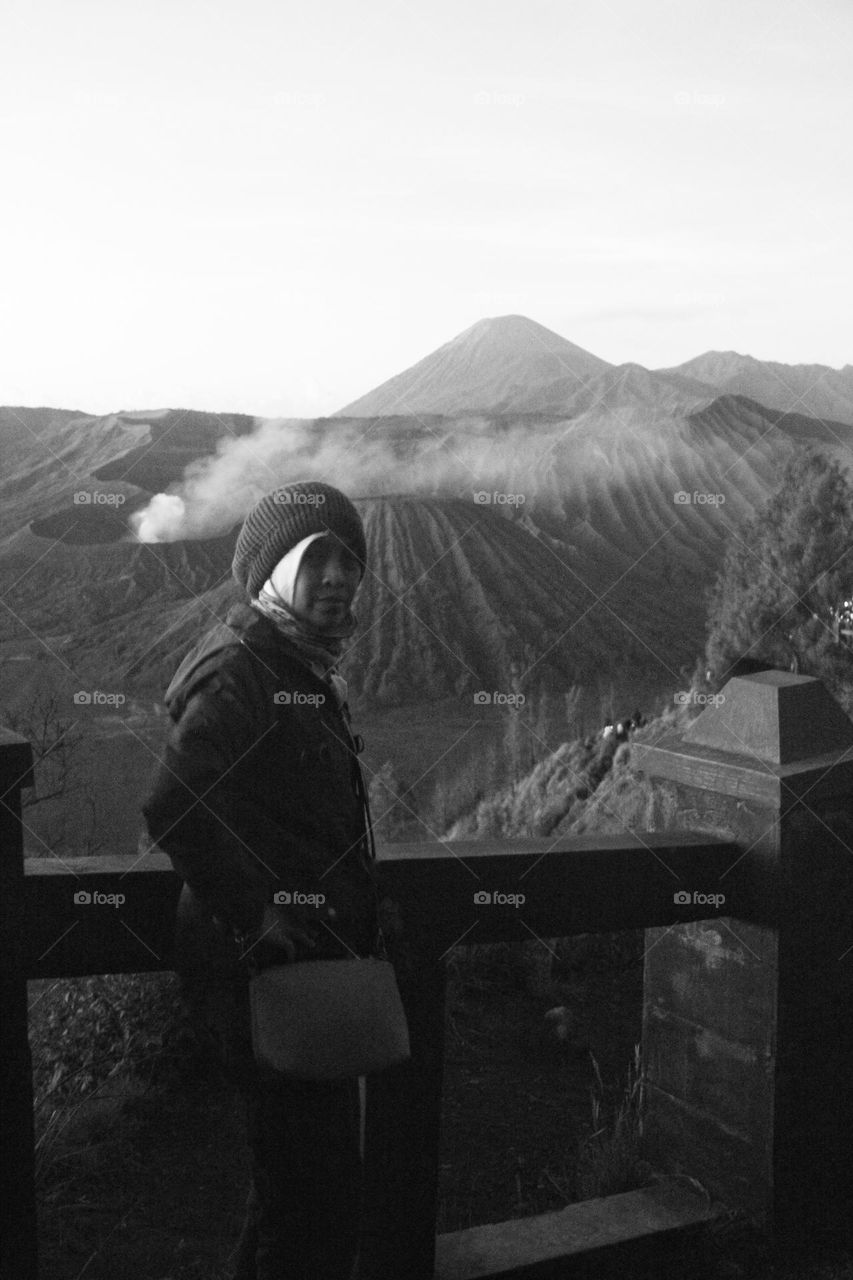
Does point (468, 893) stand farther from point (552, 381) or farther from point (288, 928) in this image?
point (552, 381)

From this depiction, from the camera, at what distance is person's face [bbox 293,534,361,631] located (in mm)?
1586

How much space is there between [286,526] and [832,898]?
1298mm

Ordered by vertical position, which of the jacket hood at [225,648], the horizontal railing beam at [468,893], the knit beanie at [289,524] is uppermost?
the knit beanie at [289,524]

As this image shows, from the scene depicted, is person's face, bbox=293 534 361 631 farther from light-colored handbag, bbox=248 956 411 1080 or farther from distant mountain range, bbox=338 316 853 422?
distant mountain range, bbox=338 316 853 422

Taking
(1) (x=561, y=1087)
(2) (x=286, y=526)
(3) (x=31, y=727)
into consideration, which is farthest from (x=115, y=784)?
(2) (x=286, y=526)

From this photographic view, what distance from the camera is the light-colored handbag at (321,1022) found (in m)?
1.38

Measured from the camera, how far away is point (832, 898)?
2279 mm

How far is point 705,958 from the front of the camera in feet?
7.72

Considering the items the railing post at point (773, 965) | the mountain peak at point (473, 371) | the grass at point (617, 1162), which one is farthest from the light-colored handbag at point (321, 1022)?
the mountain peak at point (473, 371)

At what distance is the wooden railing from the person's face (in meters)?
0.47

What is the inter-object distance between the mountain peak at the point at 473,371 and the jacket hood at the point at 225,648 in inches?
178

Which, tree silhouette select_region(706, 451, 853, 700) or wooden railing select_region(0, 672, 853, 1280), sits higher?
tree silhouette select_region(706, 451, 853, 700)

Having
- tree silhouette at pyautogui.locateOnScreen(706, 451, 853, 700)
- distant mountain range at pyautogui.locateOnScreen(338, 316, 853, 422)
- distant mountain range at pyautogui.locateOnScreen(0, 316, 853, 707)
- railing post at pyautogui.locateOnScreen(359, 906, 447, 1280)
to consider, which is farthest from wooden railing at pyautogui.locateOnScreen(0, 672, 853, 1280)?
distant mountain range at pyautogui.locateOnScreen(338, 316, 853, 422)

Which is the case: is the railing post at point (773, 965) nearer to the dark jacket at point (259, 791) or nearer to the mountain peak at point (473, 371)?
the dark jacket at point (259, 791)
